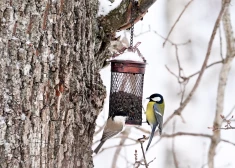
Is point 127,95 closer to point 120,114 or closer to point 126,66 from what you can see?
point 120,114

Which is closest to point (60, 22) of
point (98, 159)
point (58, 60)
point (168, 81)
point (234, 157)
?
point (58, 60)

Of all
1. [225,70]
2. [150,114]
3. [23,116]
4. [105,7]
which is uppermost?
[105,7]

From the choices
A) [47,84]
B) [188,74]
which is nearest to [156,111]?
[47,84]

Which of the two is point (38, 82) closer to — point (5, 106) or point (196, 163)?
point (5, 106)

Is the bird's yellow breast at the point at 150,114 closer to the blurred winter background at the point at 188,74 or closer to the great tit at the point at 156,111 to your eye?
the great tit at the point at 156,111

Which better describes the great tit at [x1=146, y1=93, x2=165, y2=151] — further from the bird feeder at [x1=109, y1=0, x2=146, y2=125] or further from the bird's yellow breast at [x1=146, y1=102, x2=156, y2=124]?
the bird feeder at [x1=109, y1=0, x2=146, y2=125]

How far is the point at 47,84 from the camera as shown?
4.92ft

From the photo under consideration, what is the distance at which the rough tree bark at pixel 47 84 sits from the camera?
144cm

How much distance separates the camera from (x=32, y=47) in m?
1.48

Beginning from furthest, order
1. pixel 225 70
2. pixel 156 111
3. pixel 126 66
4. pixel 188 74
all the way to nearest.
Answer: pixel 188 74
pixel 225 70
pixel 156 111
pixel 126 66

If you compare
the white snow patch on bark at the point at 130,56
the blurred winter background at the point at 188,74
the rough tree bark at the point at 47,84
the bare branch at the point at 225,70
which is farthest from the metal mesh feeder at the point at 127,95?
the blurred winter background at the point at 188,74

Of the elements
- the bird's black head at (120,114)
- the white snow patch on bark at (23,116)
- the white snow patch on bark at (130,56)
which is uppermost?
the white snow patch on bark at (130,56)

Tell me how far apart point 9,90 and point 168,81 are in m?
5.43

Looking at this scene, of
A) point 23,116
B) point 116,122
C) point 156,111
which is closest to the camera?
point 23,116
